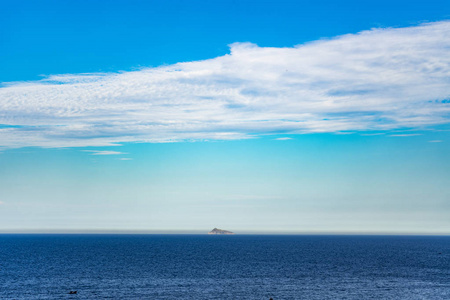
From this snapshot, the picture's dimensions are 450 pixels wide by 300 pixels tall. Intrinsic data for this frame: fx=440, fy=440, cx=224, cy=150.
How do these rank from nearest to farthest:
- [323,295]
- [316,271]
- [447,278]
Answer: [323,295]
[447,278]
[316,271]

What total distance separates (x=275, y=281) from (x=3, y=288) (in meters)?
60.6

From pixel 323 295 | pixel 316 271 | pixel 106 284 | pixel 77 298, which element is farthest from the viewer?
pixel 316 271

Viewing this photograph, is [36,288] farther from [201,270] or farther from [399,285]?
[399,285]

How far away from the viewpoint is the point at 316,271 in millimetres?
127812

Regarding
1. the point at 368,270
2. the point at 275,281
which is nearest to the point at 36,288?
the point at 275,281

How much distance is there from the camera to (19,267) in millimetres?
134000

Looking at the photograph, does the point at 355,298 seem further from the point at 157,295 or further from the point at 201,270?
the point at 201,270

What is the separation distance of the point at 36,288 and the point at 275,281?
177 ft

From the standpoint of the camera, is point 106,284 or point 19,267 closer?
point 106,284

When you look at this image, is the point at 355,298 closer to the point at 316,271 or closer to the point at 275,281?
the point at 275,281

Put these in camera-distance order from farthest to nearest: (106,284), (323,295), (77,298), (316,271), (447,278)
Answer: (316,271) → (447,278) → (106,284) → (323,295) → (77,298)

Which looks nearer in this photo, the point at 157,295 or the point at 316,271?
the point at 157,295

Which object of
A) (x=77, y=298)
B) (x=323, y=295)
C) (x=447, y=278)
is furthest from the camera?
(x=447, y=278)

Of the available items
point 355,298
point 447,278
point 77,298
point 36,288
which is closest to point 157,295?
point 77,298
